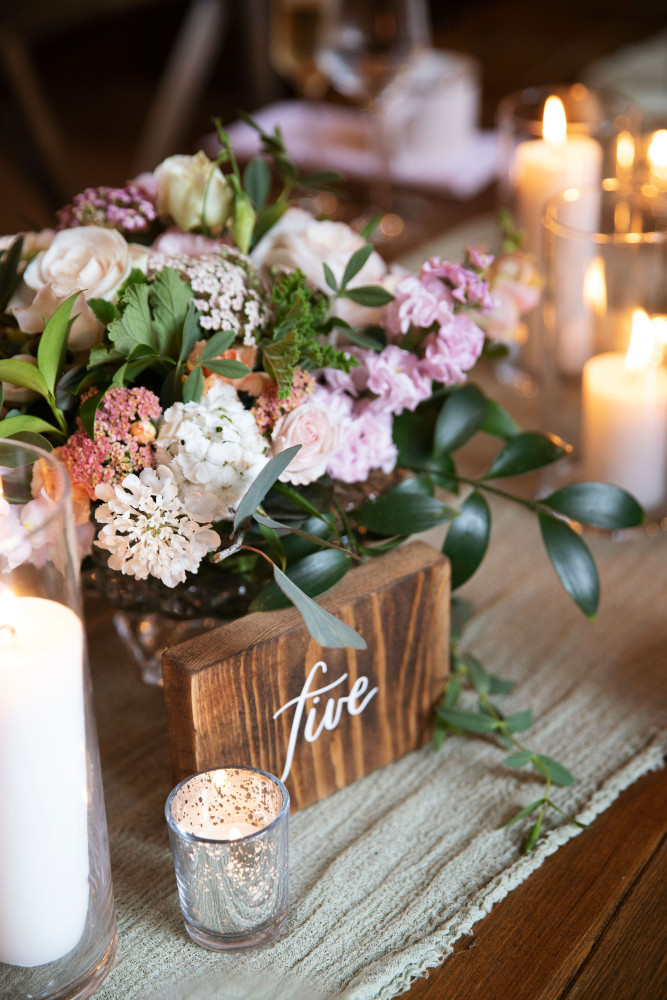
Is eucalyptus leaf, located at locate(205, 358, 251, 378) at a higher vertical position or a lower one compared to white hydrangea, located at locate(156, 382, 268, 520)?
higher

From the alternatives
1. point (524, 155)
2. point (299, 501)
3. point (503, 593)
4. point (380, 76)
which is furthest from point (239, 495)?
point (380, 76)

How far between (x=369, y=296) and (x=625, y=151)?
2.31 feet

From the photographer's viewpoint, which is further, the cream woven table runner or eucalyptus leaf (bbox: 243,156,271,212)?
eucalyptus leaf (bbox: 243,156,271,212)

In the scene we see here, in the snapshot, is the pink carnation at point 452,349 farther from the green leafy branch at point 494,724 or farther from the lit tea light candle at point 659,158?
the lit tea light candle at point 659,158

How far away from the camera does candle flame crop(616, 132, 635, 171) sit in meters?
1.19

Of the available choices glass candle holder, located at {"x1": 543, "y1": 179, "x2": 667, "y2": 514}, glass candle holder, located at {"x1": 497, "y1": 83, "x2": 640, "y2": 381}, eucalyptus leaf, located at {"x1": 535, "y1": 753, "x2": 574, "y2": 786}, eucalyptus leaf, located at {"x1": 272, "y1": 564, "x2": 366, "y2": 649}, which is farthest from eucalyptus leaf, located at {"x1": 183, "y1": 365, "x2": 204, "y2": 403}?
glass candle holder, located at {"x1": 497, "y1": 83, "x2": 640, "y2": 381}

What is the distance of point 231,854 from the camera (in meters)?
0.51

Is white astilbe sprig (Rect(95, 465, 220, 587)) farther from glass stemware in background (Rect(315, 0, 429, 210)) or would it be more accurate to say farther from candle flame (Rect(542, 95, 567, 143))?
glass stemware in background (Rect(315, 0, 429, 210))

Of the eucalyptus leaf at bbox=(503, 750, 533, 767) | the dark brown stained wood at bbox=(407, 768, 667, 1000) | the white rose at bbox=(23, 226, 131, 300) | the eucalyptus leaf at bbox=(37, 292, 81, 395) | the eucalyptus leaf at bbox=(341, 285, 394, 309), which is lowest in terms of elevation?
the dark brown stained wood at bbox=(407, 768, 667, 1000)

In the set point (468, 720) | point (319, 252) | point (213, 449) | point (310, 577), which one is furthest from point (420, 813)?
point (319, 252)

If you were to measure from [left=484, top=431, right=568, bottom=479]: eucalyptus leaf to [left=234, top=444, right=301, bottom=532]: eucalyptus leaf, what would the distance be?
228 mm

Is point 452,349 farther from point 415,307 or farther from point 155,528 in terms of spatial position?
point 155,528

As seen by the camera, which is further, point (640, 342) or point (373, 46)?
point (373, 46)

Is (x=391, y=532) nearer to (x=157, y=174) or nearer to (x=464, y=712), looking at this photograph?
(x=464, y=712)
